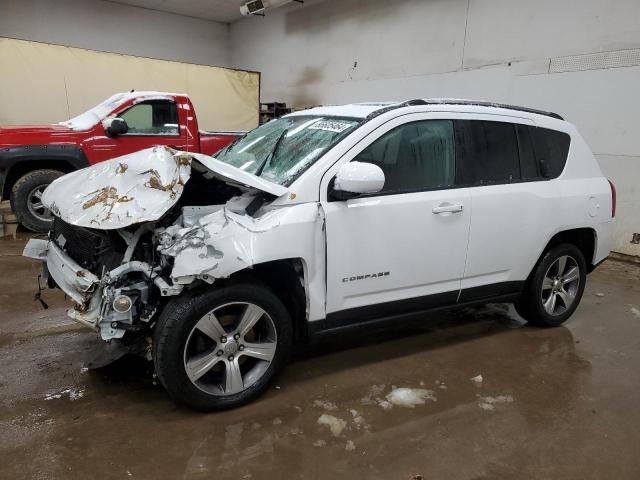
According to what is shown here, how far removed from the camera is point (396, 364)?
3.27 meters

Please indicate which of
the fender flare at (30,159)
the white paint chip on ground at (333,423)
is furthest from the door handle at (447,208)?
the fender flare at (30,159)

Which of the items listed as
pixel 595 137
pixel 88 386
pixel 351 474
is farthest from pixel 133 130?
pixel 595 137

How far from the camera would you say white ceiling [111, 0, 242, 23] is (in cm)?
1356

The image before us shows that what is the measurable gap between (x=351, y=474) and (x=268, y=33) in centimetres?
1402

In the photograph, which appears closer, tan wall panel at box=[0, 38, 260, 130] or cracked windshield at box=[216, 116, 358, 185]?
cracked windshield at box=[216, 116, 358, 185]

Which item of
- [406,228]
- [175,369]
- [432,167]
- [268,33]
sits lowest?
[175,369]

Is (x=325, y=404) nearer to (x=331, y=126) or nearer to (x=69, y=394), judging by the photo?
(x=69, y=394)

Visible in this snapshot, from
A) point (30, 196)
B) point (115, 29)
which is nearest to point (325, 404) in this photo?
point (30, 196)

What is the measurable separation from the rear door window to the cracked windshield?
2.63 ft

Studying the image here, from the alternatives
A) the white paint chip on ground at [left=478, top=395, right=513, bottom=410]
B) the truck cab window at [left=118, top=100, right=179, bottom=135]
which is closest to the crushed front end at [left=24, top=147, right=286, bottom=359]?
the white paint chip on ground at [left=478, top=395, right=513, bottom=410]

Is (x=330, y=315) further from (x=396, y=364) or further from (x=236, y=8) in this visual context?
(x=236, y=8)

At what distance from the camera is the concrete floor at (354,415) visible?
7.35 ft

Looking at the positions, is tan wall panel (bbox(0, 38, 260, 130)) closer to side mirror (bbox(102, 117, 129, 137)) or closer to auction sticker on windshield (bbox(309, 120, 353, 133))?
side mirror (bbox(102, 117, 129, 137))

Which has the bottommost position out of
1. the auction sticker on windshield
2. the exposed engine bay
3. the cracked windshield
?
the exposed engine bay
